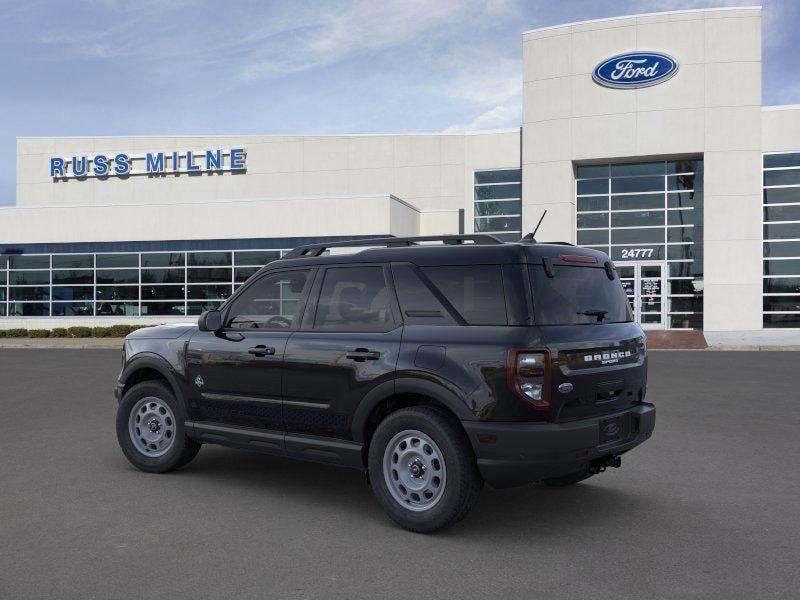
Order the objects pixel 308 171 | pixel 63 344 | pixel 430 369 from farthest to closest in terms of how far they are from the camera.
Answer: pixel 308 171
pixel 63 344
pixel 430 369

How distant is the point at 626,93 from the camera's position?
30.8 m

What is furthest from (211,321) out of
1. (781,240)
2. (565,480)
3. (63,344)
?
(781,240)

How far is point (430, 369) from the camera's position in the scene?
17.0ft

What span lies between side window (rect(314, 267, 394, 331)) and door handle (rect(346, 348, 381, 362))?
0.19 metres

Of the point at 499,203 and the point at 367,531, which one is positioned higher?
the point at 499,203

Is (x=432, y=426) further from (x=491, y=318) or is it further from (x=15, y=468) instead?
(x=15, y=468)

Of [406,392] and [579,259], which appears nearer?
[406,392]

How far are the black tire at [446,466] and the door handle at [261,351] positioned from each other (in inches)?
47.1

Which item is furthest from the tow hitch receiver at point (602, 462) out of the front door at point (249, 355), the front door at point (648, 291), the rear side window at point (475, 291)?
the front door at point (648, 291)

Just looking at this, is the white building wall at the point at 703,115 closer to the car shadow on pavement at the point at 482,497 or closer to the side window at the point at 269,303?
the car shadow on pavement at the point at 482,497

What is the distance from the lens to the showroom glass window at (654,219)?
1221 inches

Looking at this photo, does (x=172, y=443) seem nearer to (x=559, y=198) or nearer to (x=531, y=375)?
(x=531, y=375)

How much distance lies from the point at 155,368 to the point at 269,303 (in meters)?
1.27

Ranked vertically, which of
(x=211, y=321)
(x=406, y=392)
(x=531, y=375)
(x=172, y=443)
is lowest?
(x=172, y=443)
